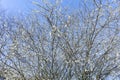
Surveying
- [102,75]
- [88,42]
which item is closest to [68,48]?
[88,42]

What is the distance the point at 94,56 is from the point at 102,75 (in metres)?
0.62

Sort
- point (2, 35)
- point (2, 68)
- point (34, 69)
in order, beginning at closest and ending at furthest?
point (34, 69) < point (2, 68) < point (2, 35)

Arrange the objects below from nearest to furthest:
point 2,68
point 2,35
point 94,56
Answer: point 94,56 → point 2,68 → point 2,35

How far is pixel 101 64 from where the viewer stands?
10.2 metres

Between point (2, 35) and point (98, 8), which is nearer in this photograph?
point (98, 8)

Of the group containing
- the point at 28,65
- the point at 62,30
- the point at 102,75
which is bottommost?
the point at 102,75

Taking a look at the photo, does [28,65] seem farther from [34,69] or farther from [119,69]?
[119,69]

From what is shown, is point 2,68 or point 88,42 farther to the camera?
point 2,68

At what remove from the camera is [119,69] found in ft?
33.4

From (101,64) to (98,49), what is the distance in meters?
0.44

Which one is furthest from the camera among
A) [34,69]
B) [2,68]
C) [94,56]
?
[2,68]

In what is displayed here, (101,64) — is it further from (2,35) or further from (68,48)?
(2,35)

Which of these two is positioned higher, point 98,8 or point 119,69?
point 98,8

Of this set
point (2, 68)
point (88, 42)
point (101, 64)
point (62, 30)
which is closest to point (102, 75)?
point (101, 64)
